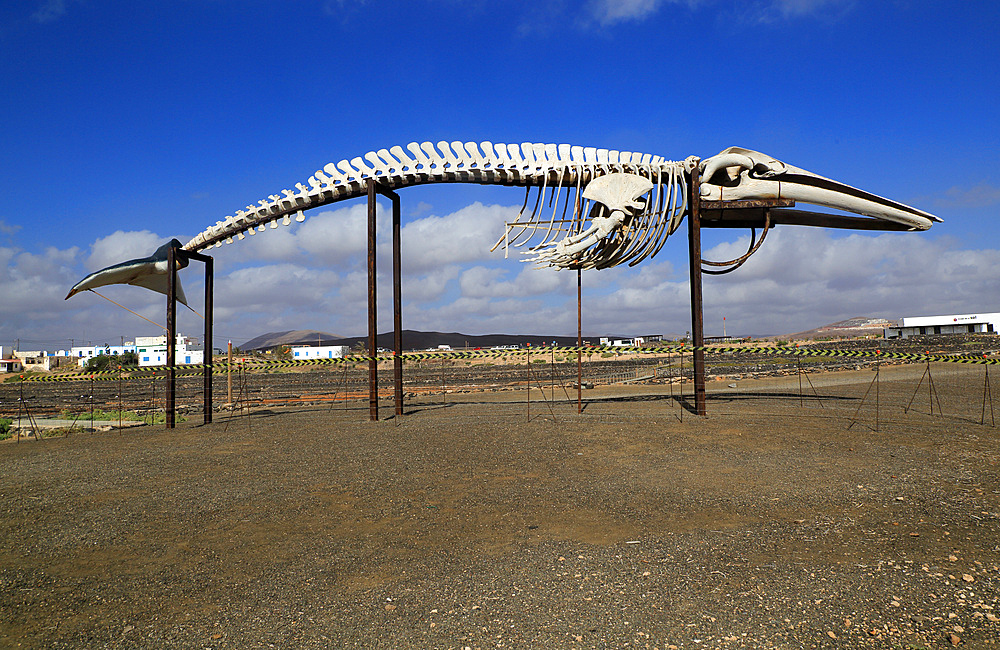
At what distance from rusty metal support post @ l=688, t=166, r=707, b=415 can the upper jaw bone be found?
1.30ft

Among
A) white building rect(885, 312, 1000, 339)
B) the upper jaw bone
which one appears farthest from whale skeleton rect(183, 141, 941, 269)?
white building rect(885, 312, 1000, 339)

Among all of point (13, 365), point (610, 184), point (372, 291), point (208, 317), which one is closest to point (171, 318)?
point (208, 317)

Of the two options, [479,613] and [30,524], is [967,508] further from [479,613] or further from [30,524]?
[30,524]

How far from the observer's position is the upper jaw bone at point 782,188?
1241cm

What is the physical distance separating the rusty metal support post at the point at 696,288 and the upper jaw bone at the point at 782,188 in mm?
397

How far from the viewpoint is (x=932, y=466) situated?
755cm

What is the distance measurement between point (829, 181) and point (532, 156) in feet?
21.0

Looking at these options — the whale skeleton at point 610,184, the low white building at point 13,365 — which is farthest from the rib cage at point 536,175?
the low white building at point 13,365

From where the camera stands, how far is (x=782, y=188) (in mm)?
12641

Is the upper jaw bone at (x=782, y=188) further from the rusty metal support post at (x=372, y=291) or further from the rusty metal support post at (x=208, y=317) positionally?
the rusty metal support post at (x=208, y=317)

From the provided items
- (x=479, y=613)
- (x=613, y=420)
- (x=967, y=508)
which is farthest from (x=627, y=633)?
(x=613, y=420)

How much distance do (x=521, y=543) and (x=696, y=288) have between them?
8462mm

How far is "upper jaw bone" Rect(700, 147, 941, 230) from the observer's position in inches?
488

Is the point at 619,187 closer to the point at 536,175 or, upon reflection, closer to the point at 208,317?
the point at 536,175
